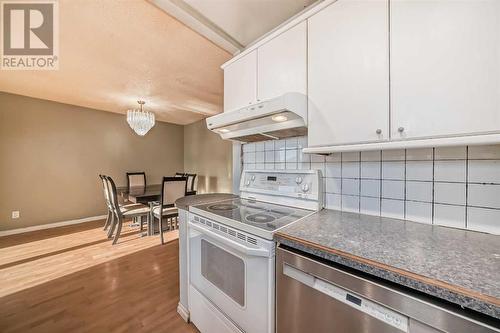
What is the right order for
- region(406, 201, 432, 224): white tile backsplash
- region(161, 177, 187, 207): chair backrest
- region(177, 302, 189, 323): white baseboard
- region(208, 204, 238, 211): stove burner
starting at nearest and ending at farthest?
region(406, 201, 432, 224): white tile backsplash, region(208, 204, 238, 211): stove burner, region(177, 302, 189, 323): white baseboard, region(161, 177, 187, 207): chair backrest

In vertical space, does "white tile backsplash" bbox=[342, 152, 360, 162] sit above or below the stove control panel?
above

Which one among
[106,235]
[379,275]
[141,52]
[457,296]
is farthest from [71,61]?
[457,296]

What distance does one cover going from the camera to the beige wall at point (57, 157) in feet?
10.4

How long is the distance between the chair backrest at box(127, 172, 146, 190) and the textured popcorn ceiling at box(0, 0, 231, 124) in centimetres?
147

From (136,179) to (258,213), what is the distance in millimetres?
3999

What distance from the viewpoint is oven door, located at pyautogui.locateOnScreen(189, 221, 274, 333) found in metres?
0.91

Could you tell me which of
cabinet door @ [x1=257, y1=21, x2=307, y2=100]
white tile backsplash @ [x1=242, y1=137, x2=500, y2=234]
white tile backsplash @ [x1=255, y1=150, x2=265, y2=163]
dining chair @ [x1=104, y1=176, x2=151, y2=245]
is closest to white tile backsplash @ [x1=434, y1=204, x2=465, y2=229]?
white tile backsplash @ [x1=242, y1=137, x2=500, y2=234]

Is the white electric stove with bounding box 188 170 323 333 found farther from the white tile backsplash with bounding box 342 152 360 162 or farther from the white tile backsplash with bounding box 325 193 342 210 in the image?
the white tile backsplash with bounding box 342 152 360 162

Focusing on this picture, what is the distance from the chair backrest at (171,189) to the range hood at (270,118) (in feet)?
5.51

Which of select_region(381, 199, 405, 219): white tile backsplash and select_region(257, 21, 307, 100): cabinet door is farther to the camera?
select_region(257, 21, 307, 100): cabinet door

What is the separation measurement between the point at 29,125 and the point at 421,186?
528 cm

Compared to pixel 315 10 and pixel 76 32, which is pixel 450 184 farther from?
pixel 76 32

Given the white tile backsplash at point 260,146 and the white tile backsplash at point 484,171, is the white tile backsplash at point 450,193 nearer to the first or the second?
the white tile backsplash at point 484,171

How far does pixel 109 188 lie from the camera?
296cm
